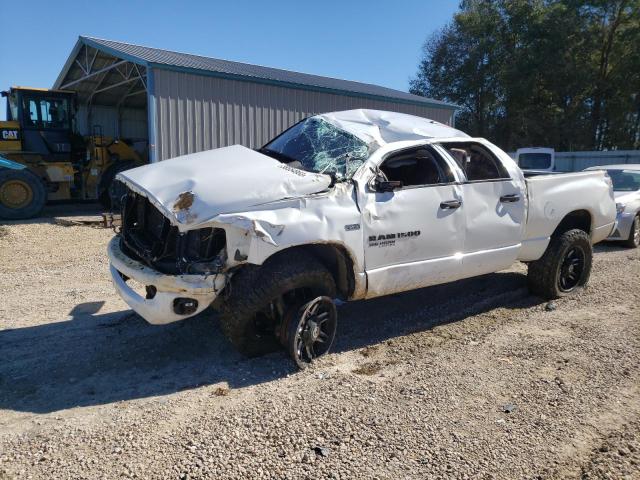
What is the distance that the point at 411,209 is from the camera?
4555mm

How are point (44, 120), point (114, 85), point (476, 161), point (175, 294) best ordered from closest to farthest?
point (175, 294) → point (476, 161) → point (44, 120) → point (114, 85)

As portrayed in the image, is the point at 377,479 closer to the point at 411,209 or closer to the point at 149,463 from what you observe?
the point at 149,463

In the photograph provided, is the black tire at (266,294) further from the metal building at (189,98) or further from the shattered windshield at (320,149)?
the metal building at (189,98)

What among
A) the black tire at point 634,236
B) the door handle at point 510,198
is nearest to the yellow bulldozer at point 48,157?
the door handle at point 510,198

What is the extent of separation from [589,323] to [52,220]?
11.7 meters

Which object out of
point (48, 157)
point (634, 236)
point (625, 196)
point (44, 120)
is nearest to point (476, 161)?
point (625, 196)

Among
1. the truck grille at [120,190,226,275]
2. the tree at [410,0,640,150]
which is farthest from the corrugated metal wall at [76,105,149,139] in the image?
the tree at [410,0,640,150]

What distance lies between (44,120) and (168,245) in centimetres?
1238

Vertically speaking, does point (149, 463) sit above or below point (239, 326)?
below

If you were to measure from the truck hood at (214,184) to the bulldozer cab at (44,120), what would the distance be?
1127cm

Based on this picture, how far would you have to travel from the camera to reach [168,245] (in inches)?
159

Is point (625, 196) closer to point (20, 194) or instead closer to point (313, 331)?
point (313, 331)

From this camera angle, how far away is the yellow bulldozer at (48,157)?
12.4 metres

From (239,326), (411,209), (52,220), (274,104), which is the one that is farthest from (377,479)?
(274,104)
